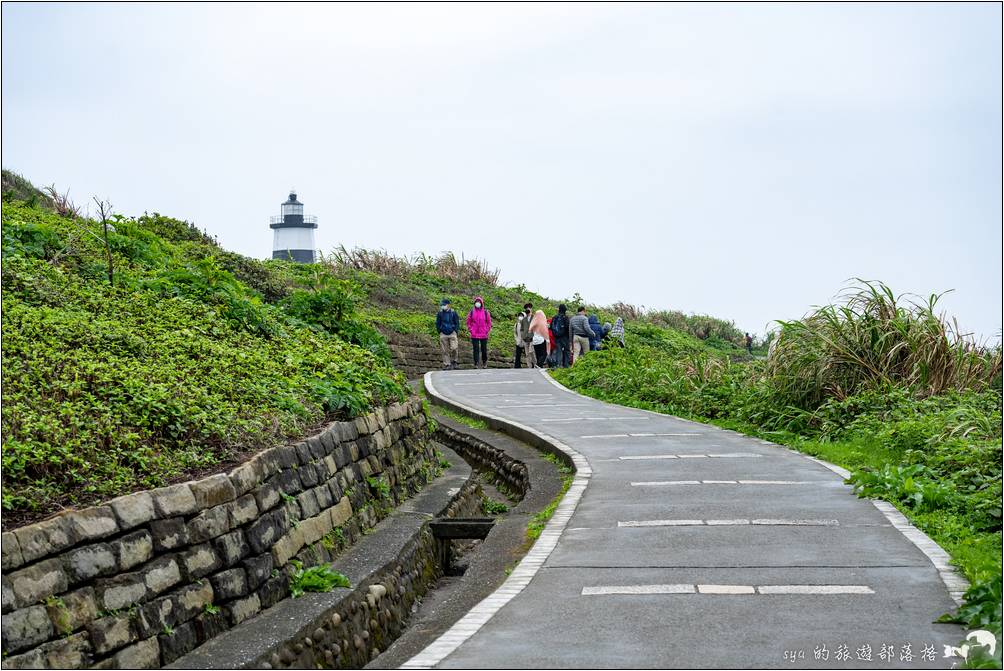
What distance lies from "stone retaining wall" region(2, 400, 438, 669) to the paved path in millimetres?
1720

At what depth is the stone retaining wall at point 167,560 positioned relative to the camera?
19.9 ft

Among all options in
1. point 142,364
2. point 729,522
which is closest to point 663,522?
point 729,522

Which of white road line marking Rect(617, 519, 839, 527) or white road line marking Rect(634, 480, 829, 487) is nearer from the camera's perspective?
white road line marking Rect(617, 519, 839, 527)

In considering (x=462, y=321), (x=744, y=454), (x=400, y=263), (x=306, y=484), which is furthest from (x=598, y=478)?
(x=400, y=263)

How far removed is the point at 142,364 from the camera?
32.9 feet

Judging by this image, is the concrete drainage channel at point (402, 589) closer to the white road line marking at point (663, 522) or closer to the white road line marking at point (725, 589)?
the white road line marking at point (663, 522)

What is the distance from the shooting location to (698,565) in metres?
7.89

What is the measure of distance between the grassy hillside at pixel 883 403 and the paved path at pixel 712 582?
511mm

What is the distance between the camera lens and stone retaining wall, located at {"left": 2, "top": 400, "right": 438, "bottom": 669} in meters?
6.06

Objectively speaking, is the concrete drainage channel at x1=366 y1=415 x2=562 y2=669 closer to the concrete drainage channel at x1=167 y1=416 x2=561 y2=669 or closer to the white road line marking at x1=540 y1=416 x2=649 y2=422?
the concrete drainage channel at x1=167 y1=416 x2=561 y2=669

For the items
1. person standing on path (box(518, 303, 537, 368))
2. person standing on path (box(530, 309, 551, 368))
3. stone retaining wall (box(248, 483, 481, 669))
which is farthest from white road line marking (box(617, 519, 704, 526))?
person standing on path (box(518, 303, 537, 368))

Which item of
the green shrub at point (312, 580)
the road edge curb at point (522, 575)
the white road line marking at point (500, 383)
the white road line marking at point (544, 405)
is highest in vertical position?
the white road line marking at point (500, 383)

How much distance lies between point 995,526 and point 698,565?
265cm

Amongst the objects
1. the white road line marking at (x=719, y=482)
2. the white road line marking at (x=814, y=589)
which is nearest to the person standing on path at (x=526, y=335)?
the white road line marking at (x=719, y=482)
